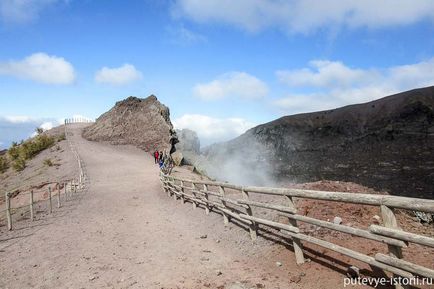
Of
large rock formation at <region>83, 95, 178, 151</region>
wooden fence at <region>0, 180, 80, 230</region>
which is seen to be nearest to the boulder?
large rock formation at <region>83, 95, 178, 151</region>

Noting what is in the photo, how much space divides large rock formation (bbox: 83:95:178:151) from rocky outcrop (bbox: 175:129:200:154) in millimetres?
3313

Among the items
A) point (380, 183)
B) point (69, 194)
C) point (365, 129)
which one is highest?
point (365, 129)

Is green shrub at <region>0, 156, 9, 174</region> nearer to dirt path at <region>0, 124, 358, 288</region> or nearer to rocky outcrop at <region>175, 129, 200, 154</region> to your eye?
rocky outcrop at <region>175, 129, 200, 154</region>

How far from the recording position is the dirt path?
6968 millimetres

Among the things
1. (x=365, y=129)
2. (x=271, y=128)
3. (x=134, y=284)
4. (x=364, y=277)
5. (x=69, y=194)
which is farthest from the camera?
(x=271, y=128)

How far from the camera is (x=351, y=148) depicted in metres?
39.3

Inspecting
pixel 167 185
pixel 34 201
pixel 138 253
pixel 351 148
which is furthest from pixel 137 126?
pixel 138 253

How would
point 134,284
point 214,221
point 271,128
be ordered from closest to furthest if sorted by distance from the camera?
1. point 134,284
2. point 214,221
3. point 271,128

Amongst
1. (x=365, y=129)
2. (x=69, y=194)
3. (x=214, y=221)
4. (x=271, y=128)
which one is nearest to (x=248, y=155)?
(x=271, y=128)

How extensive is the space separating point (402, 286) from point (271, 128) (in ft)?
153

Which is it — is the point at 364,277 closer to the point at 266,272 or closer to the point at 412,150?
the point at 266,272

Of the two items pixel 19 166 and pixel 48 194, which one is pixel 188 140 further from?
pixel 48 194

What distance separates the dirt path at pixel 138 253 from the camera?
274 inches

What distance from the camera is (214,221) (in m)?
12.0
